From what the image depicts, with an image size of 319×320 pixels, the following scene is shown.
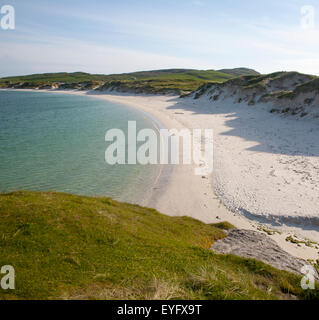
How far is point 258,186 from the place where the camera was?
51.0ft

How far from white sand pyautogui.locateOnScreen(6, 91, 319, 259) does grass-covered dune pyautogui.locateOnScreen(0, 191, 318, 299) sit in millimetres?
5643

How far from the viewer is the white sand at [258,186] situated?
12.1 meters

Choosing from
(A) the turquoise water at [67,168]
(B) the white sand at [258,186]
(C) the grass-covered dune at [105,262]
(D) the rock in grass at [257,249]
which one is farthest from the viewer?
(A) the turquoise water at [67,168]

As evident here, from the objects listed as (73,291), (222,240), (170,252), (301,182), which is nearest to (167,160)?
(301,182)

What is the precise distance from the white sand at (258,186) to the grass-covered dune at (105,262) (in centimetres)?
564

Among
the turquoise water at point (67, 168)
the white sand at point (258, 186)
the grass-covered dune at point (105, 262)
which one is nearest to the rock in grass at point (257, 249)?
the grass-covered dune at point (105, 262)

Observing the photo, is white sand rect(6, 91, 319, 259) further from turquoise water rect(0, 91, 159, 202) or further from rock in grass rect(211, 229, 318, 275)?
turquoise water rect(0, 91, 159, 202)

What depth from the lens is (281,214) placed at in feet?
40.8

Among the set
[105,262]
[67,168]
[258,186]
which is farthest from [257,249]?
[67,168]

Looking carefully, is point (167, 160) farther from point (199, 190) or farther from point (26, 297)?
point (26, 297)

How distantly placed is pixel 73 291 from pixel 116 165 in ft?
56.2

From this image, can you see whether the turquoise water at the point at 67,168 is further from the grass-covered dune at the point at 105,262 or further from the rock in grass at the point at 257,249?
the grass-covered dune at the point at 105,262

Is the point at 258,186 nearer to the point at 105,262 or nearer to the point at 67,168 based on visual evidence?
the point at 105,262

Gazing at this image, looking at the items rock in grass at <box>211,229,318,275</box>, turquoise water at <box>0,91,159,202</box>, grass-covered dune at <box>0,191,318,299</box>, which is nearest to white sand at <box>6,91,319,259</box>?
rock in grass at <box>211,229,318,275</box>
